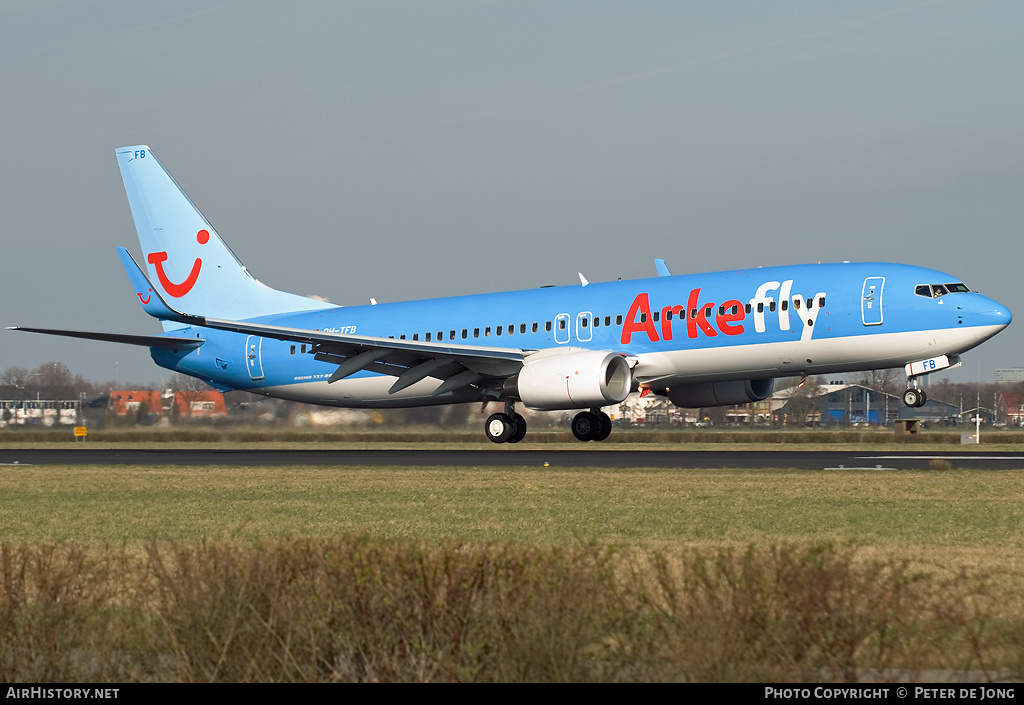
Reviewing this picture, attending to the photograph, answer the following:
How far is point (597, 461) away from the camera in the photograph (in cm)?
2841

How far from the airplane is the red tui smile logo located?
5 centimetres

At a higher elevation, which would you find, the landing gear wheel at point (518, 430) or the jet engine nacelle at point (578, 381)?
the jet engine nacelle at point (578, 381)

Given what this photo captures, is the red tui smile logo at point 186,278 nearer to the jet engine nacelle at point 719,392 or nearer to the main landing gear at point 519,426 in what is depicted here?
the main landing gear at point 519,426

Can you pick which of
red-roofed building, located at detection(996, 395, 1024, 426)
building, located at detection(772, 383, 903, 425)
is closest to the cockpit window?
building, located at detection(772, 383, 903, 425)

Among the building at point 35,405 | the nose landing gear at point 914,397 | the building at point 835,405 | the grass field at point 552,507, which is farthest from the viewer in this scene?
the building at point 835,405

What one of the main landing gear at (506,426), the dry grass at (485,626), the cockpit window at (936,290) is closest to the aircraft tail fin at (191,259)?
the main landing gear at (506,426)

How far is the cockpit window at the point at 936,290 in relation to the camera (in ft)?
98.2

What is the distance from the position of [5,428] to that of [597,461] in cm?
3150

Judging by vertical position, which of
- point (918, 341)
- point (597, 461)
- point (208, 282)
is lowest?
point (597, 461)

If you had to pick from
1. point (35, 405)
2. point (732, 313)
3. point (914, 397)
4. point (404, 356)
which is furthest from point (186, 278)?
point (914, 397)

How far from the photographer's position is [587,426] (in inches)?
1433

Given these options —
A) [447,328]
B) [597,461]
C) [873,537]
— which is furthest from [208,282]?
[873,537]

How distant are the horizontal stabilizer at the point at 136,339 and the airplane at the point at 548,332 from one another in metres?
0.07
